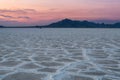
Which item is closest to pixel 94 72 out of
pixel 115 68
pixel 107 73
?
pixel 107 73

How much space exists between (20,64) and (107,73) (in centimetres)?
318

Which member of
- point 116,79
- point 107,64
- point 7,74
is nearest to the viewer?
point 116,79

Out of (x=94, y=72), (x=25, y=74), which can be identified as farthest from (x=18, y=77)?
(x=94, y=72)

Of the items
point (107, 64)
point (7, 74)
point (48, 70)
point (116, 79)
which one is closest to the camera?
point (116, 79)

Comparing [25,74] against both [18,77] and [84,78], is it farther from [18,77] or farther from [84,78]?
[84,78]

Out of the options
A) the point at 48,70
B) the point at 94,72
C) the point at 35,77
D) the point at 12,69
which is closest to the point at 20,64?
the point at 12,69

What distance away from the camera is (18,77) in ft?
21.6

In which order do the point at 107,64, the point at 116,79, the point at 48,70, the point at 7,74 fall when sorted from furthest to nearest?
1. the point at 107,64
2. the point at 48,70
3. the point at 7,74
4. the point at 116,79

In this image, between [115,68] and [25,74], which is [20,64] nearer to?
[25,74]

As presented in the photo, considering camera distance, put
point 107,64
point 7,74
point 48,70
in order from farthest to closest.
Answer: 1. point 107,64
2. point 48,70
3. point 7,74

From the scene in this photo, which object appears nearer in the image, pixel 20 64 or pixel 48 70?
pixel 48 70

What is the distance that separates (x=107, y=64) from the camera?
8461 mm

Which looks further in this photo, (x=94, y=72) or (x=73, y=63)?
(x=73, y=63)

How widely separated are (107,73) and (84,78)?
91 cm
